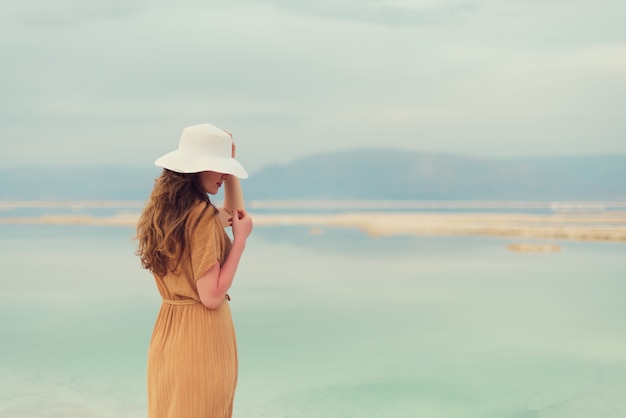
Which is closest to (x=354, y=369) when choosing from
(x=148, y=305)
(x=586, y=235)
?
(x=148, y=305)

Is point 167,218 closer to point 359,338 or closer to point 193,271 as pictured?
point 193,271

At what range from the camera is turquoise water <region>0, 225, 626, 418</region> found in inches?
202

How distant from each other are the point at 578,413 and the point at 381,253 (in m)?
11.4

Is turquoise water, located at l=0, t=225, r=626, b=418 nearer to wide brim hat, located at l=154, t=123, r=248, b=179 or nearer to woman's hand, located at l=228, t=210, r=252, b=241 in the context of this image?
woman's hand, located at l=228, t=210, r=252, b=241

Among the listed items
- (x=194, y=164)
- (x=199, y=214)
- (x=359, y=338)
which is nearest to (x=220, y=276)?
(x=199, y=214)

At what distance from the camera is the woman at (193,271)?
6.77 ft

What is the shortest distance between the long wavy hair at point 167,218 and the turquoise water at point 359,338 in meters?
2.95

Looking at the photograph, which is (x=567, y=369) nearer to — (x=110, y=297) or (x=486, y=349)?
(x=486, y=349)

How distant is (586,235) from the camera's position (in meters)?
20.6

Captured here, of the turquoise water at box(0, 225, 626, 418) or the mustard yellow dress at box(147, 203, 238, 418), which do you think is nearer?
the mustard yellow dress at box(147, 203, 238, 418)

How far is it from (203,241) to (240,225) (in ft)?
0.39

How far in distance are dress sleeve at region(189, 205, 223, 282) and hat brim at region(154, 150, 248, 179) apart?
11cm

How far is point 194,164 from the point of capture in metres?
2.06

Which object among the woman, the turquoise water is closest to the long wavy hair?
the woman
